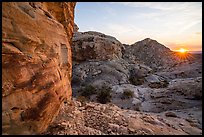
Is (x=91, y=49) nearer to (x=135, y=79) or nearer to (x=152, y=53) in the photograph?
(x=135, y=79)

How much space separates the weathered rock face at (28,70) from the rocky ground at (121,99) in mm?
762

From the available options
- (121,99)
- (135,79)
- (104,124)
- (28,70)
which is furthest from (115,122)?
(135,79)

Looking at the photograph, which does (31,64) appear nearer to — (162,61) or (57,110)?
(57,110)

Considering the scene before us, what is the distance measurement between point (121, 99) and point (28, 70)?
11.3 m

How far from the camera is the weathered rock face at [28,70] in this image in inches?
164

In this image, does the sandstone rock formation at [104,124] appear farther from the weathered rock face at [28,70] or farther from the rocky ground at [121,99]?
the weathered rock face at [28,70]

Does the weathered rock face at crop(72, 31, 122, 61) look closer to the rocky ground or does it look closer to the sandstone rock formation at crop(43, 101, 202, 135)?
the rocky ground

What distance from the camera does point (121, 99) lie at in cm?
1511

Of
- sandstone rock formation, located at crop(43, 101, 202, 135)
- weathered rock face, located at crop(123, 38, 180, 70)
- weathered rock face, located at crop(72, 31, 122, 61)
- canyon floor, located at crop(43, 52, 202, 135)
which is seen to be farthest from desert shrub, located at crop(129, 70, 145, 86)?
sandstone rock formation, located at crop(43, 101, 202, 135)

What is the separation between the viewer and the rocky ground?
6.23m

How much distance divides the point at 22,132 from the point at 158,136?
4.22 meters

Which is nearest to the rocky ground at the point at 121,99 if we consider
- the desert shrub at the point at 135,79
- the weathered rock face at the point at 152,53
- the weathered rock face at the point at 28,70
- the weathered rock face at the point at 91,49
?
the weathered rock face at the point at 91,49

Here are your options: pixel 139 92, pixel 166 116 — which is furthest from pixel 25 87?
pixel 139 92

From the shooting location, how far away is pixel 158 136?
6.13m
